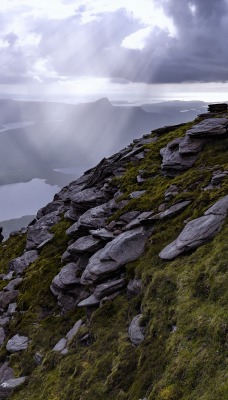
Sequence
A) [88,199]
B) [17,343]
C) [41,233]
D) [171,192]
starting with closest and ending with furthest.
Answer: [17,343] < [171,192] < [88,199] < [41,233]

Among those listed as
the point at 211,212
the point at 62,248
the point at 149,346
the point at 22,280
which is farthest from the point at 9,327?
the point at 211,212

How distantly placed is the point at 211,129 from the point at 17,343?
24.9 metres

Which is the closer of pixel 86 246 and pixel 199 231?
pixel 199 231

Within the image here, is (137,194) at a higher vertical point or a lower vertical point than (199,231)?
higher

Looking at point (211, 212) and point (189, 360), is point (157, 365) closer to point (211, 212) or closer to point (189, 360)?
point (189, 360)

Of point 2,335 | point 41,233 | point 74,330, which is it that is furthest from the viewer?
point 41,233

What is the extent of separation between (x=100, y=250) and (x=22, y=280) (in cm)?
1243

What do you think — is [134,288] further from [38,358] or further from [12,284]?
[12,284]

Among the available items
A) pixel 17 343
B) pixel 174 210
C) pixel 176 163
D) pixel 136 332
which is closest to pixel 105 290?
pixel 136 332

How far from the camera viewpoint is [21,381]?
A: 21781 mm

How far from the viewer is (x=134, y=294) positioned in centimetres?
2109

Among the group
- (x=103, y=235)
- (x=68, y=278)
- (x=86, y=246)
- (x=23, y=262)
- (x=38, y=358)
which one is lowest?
(x=38, y=358)

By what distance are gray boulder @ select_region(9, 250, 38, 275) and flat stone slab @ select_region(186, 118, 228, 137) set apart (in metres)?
20.6

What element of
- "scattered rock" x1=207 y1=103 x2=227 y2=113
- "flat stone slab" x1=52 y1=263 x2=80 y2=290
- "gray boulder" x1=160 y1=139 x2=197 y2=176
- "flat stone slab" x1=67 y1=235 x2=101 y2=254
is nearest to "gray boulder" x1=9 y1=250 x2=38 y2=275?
"flat stone slab" x1=52 y1=263 x2=80 y2=290
